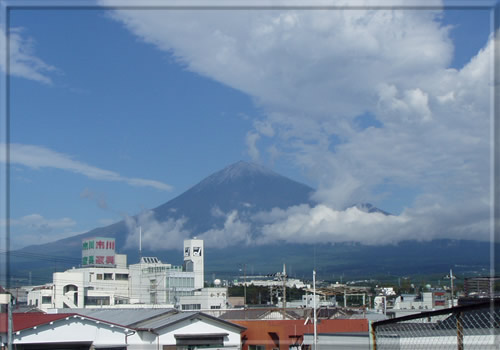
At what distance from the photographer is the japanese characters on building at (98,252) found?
137ft

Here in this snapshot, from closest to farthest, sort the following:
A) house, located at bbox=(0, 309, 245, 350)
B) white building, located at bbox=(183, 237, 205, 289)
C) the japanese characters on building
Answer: house, located at bbox=(0, 309, 245, 350), the japanese characters on building, white building, located at bbox=(183, 237, 205, 289)

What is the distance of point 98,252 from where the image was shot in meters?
41.9

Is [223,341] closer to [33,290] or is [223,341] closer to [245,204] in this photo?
[33,290]

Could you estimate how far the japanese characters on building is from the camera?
41.8 m

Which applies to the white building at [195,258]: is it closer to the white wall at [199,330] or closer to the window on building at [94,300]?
the window on building at [94,300]

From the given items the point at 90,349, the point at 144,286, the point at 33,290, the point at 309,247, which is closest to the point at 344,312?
the point at 90,349

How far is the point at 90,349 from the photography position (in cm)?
679

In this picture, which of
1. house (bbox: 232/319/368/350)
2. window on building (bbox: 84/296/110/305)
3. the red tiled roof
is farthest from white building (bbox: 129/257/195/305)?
the red tiled roof

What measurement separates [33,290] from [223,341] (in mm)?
28819

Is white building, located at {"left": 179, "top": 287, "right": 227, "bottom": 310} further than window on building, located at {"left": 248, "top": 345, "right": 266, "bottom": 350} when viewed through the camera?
Yes

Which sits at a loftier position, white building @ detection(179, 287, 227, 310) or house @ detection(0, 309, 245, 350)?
house @ detection(0, 309, 245, 350)

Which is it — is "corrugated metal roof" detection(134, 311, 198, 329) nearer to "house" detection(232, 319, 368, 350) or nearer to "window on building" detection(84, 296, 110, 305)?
"house" detection(232, 319, 368, 350)

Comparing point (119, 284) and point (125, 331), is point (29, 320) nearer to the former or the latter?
point (125, 331)

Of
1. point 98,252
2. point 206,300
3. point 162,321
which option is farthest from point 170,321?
point 98,252
